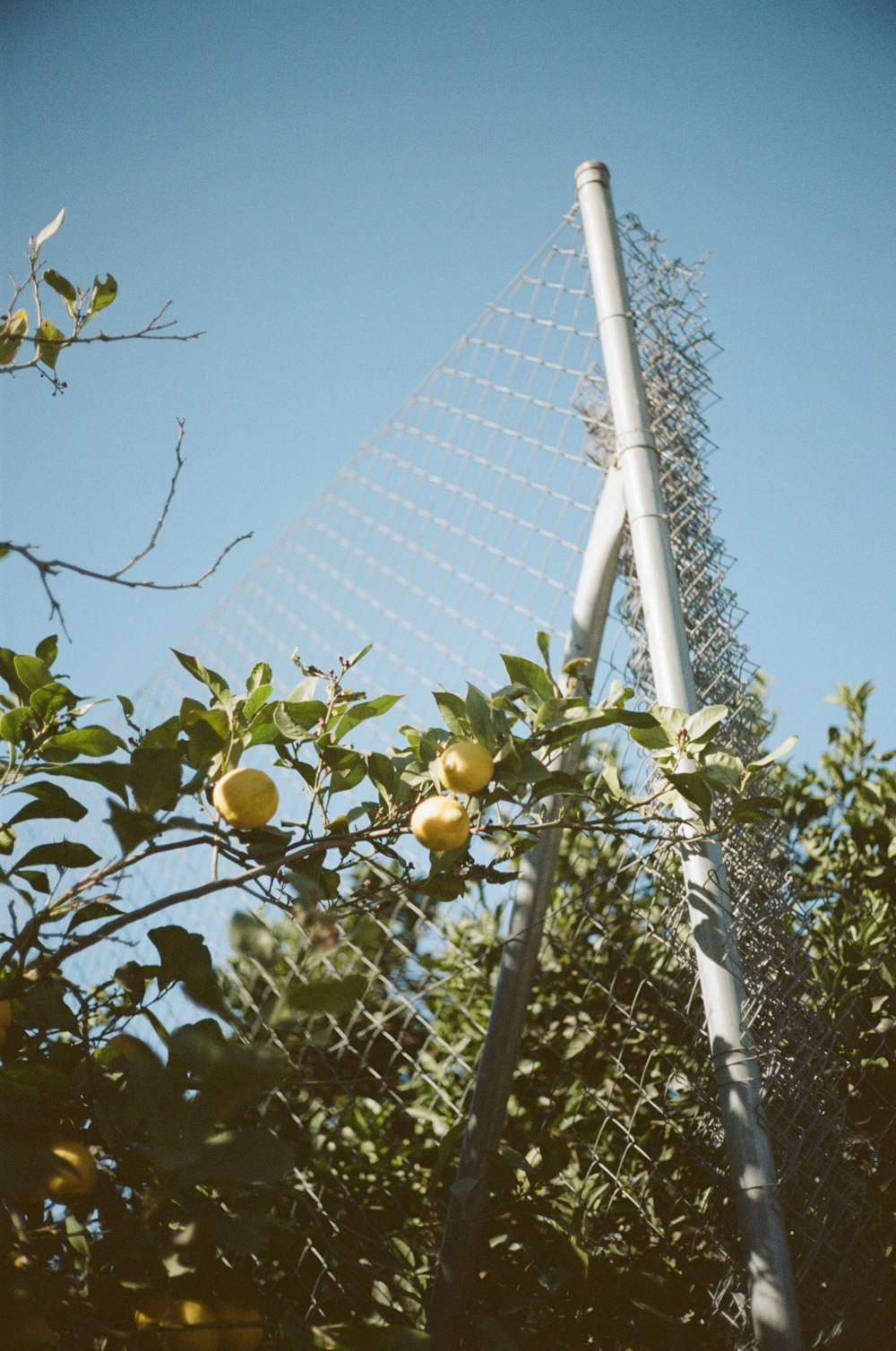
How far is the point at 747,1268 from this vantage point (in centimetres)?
86

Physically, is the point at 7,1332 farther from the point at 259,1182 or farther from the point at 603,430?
the point at 603,430

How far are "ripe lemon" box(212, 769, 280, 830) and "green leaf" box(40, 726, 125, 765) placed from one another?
13cm

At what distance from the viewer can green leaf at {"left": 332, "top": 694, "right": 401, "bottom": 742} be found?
903 mm

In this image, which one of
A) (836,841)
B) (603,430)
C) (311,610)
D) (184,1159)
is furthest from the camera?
(836,841)

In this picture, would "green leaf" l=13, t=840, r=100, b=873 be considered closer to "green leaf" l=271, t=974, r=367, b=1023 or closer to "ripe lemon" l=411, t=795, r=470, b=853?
"ripe lemon" l=411, t=795, r=470, b=853

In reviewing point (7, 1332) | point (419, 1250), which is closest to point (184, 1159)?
point (7, 1332)

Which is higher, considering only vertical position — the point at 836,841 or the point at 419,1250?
the point at 836,841

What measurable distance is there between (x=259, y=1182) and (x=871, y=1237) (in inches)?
37.7

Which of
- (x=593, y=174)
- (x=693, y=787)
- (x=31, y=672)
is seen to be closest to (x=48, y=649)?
(x=31, y=672)

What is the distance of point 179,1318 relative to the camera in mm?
671

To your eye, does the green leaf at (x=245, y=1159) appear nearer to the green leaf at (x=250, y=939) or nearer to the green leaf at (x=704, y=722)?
the green leaf at (x=250, y=939)

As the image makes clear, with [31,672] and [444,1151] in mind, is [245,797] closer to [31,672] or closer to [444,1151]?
[31,672]

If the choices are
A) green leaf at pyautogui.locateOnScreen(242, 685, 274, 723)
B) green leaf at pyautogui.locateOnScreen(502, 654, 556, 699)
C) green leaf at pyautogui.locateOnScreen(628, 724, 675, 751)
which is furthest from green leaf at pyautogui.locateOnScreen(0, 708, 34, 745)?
green leaf at pyautogui.locateOnScreen(628, 724, 675, 751)

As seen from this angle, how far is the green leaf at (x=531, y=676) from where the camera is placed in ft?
2.81
